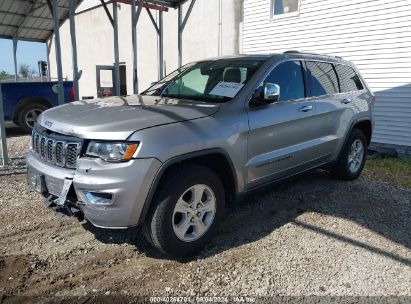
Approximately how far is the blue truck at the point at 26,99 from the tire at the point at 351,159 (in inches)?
257

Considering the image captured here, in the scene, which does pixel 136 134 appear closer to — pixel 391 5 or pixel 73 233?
pixel 73 233

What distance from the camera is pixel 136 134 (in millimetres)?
2828

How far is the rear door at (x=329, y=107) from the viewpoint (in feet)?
15.0

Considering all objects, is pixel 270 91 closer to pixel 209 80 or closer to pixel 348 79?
pixel 209 80

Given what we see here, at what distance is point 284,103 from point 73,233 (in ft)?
8.57

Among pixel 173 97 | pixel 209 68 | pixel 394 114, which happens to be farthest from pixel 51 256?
pixel 394 114

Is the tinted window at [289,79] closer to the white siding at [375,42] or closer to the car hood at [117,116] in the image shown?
the car hood at [117,116]

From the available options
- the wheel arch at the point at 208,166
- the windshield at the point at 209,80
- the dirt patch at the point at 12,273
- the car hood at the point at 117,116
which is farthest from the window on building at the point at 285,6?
the dirt patch at the point at 12,273

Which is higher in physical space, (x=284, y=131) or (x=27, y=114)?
(x=284, y=131)

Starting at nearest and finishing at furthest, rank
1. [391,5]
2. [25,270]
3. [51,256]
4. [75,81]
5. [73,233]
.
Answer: [25,270]
[51,256]
[73,233]
[75,81]
[391,5]

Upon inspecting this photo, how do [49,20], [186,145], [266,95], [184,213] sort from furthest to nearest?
[49,20] → [266,95] → [184,213] → [186,145]

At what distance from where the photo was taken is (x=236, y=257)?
10.9 ft

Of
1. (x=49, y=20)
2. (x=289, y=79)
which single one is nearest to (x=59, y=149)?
(x=289, y=79)

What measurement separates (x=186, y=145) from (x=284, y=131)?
1395 millimetres
